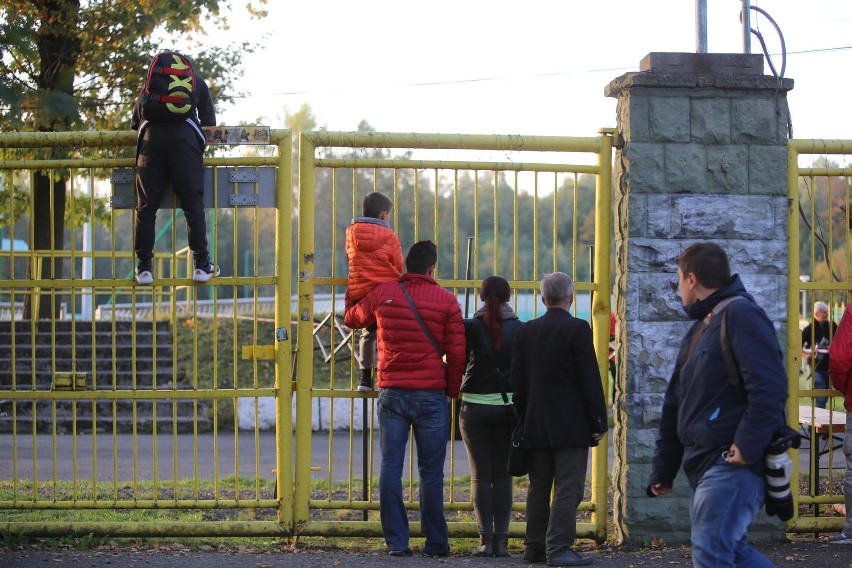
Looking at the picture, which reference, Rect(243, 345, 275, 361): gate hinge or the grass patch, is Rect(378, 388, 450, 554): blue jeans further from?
the grass patch

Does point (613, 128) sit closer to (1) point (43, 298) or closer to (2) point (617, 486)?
(2) point (617, 486)

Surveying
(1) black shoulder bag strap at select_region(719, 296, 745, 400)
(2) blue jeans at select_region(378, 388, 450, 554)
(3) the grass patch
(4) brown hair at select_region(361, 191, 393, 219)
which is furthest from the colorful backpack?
(3) the grass patch

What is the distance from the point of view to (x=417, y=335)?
20.9 ft

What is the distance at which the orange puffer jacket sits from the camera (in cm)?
657

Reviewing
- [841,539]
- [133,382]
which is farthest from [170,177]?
[841,539]

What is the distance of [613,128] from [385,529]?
2.85 meters

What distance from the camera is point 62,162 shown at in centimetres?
659

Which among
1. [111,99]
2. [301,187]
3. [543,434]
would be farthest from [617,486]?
[111,99]

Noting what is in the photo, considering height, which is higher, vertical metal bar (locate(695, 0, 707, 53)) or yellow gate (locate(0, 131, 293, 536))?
vertical metal bar (locate(695, 0, 707, 53))

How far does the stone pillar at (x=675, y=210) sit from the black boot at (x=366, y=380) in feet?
5.13

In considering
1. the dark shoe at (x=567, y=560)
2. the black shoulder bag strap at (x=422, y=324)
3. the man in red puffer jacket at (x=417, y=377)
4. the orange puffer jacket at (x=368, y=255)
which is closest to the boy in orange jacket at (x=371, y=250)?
the orange puffer jacket at (x=368, y=255)

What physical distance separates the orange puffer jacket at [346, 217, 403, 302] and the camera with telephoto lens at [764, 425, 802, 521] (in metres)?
2.89

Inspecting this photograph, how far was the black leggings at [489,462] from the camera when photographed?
21.3 ft

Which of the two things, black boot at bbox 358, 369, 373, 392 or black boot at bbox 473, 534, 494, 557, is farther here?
A: black boot at bbox 358, 369, 373, 392
